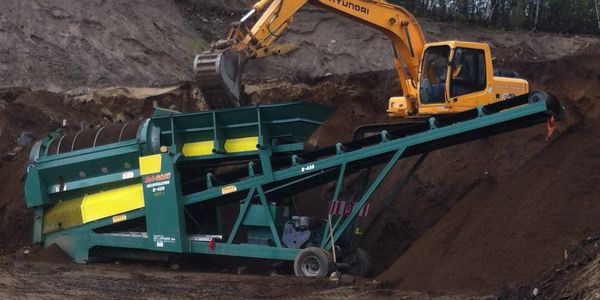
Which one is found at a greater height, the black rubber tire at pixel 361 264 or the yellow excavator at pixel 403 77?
the yellow excavator at pixel 403 77

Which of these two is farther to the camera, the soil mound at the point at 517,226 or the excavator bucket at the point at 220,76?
the excavator bucket at the point at 220,76

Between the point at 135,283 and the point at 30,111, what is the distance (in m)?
8.73

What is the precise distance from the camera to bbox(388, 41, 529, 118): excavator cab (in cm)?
1426

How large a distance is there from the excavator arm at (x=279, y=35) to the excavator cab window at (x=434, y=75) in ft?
1.95

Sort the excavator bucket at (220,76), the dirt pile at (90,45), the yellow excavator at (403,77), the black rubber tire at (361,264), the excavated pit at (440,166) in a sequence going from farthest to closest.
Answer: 1. the dirt pile at (90,45)
2. the yellow excavator at (403,77)
3. the excavator bucket at (220,76)
4. the black rubber tire at (361,264)
5. the excavated pit at (440,166)

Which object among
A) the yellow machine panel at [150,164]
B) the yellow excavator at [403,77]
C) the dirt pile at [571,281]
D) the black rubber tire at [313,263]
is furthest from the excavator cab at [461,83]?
the dirt pile at [571,281]

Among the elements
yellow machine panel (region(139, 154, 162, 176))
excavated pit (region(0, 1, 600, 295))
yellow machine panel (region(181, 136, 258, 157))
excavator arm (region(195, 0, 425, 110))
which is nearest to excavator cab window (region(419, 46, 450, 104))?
excavator arm (region(195, 0, 425, 110))

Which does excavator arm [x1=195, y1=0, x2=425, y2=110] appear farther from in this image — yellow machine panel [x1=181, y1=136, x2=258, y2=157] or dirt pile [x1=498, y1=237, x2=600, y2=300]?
dirt pile [x1=498, y1=237, x2=600, y2=300]

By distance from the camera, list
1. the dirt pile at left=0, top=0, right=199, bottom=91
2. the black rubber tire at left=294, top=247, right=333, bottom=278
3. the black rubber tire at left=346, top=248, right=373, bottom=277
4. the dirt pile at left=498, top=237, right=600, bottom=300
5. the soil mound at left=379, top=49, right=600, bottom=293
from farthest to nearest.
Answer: the dirt pile at left=0, top=0, right=199, bottom=91 < the black rubber tire at left=346, top=248, right=373, bottom=277 < the black rubber tire at left=294, top=247, right=333, bottom=278 < the soil mound at left=379, top=49, right=600, bottom=293 < the dirt pile at left=498, top=237, right=600, bottom=300

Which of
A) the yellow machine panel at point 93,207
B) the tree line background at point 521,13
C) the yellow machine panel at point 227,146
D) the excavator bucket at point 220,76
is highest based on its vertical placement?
the tree line background at point 521,13

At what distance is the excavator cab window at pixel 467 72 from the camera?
1430 cm

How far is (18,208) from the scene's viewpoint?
16984 mm

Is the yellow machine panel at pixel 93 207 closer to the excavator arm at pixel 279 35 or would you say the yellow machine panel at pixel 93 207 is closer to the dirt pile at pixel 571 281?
the excavator arm at pixel 279 35

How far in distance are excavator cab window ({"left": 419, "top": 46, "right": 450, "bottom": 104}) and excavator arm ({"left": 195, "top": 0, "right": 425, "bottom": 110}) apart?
595mm
